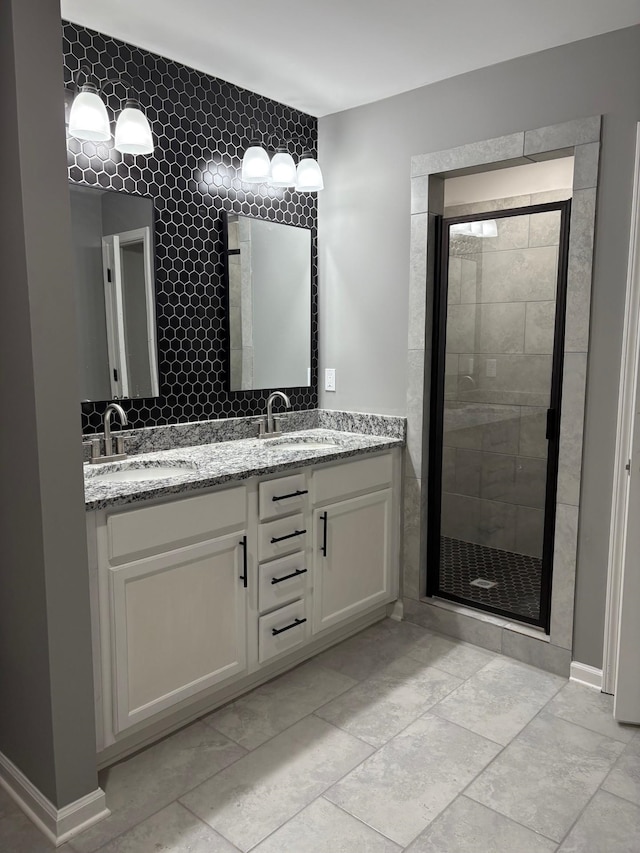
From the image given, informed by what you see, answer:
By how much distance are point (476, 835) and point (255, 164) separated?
256cm

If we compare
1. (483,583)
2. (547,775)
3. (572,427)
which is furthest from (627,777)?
(572,427)

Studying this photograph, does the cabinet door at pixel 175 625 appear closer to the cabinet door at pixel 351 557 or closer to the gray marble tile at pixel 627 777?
the cabinet door at pixel 351 557

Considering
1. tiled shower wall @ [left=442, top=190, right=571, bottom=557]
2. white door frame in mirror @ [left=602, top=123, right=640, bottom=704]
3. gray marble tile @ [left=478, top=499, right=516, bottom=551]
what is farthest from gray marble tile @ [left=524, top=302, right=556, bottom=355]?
gray marble tile @ [left=478, top=499, right=516, bottom=551]

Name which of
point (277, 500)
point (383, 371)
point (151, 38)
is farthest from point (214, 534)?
point (151, 38)

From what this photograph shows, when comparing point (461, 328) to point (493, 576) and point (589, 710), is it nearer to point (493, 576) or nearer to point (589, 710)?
point (493, 576)

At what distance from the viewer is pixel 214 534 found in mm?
2279

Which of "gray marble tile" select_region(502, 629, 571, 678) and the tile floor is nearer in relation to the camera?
the tile floor

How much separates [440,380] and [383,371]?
28cm

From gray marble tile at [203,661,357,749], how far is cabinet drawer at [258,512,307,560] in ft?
1.72

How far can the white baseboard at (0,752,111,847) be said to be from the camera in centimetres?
181

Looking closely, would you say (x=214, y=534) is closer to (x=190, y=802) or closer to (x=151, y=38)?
(x=190, y=802)

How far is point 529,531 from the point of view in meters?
2.92

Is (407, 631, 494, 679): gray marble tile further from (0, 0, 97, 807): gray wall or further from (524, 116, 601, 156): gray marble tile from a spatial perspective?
(524, 116, 601, 156): gray marble tile

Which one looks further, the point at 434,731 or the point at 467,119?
the point at 467,119
